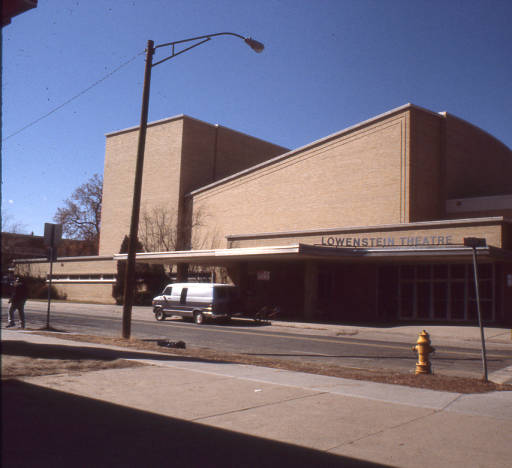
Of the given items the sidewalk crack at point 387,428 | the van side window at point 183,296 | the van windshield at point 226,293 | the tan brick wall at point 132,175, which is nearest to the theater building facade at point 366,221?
the tan brick wall at point 132,175

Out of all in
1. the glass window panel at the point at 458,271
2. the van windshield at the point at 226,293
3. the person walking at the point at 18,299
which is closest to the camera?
the person walking at the point at 18,299

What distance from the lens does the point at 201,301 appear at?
83.1 ft

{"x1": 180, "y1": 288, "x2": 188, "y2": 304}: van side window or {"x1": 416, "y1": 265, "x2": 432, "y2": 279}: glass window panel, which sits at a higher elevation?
{"x1": 416, "y1": 265, "x2": 432, "y2": 279}: glass window panel

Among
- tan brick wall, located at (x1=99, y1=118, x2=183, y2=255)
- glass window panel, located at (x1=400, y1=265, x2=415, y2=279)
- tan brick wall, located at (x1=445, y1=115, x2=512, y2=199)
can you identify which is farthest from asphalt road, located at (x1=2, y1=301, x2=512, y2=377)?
tan brick wall, located at (x1=99, y1=118, x2=183, y2=255)

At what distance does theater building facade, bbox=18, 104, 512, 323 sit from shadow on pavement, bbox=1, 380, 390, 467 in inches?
774

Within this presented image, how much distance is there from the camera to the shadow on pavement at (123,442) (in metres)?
4.70

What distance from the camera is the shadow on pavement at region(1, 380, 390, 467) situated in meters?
4.70

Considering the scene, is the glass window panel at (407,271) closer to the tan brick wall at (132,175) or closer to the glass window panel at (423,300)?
the glass window panel at (423,300)

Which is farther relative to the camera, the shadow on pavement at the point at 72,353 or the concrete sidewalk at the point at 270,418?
the shadow on pavement at the point at 72,353

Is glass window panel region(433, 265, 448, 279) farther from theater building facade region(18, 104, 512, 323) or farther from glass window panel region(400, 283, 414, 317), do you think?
glass window panel region(400, 283, 414, 317)

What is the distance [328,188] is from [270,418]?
2962 cm

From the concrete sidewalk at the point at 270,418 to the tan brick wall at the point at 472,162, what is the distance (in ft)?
91.9

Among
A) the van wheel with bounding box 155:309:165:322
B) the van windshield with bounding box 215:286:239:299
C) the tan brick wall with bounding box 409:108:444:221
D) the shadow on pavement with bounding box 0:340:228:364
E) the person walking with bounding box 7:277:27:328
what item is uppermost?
the tan brick wall with bounding box 409:108:444:221

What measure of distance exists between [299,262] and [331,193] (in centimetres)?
534
